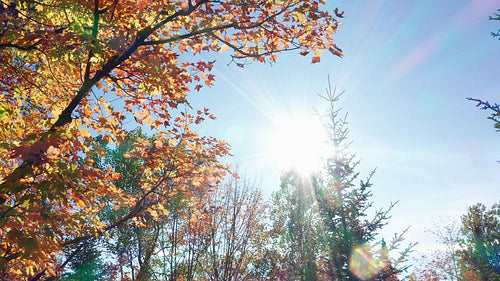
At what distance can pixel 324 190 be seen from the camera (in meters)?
11.8

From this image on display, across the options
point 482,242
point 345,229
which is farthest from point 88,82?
point 482,242

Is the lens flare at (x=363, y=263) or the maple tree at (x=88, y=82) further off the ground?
the maple tree at (x=88, y=82)

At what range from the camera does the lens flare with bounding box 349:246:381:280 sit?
9.96m

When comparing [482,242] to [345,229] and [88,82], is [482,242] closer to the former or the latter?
[345,229]

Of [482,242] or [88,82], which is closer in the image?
[88,82]

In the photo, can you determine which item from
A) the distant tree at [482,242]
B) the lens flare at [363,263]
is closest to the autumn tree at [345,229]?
the lens flare at [363,263]

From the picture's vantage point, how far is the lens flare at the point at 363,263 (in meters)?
9.96

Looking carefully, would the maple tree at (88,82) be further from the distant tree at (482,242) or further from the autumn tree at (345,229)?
the distant tree at (482,242)

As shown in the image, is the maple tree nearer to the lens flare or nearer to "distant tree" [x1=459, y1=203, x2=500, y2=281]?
the lens flare

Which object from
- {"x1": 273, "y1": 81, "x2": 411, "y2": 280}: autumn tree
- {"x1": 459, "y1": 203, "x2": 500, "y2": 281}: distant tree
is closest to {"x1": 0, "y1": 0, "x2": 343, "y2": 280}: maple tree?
{"x1": 273, "y1": 81, "x2": 411, "y2": 280}: autumn tree

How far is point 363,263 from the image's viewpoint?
10352mm

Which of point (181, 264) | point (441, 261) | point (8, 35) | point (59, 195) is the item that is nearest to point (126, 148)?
point (181, 264)

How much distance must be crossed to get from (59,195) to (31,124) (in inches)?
141

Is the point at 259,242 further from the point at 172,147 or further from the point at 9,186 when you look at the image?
the point at 9,186
